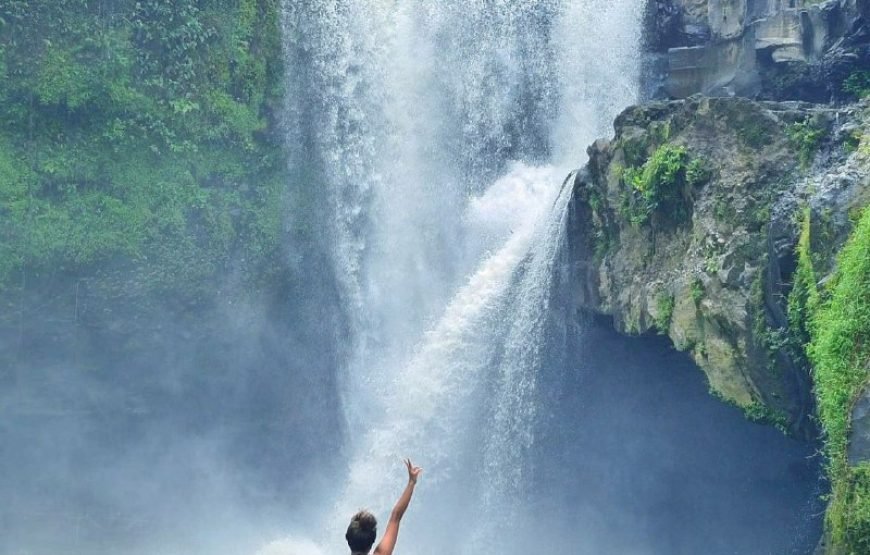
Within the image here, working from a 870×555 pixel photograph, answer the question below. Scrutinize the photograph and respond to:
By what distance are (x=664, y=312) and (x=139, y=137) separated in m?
11.3

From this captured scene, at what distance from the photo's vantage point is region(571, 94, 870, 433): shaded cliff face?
11828 millimetres

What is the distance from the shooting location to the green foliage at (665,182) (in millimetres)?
13641

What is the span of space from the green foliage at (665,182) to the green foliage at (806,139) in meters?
1.31

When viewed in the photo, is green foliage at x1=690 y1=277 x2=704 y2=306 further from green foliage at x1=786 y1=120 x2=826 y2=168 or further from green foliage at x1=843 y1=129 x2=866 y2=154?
green foliage at x1=843 y1=129 x2=866 y2=154

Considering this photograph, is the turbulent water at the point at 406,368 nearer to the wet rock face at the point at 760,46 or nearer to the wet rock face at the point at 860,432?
the wet rock face at the point at 760,46

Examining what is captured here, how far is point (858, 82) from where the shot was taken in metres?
14.6

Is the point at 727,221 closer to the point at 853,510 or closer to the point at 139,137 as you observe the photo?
the point at 853,510

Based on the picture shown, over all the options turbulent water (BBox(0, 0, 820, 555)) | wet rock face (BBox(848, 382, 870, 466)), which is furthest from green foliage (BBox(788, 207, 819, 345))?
turbulent water (BBox(0, 0, 820, 555))

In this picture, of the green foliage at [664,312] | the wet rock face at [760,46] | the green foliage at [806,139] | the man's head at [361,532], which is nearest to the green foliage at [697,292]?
the green foliage at [664,312]

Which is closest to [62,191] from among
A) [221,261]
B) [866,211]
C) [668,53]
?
[221,261]

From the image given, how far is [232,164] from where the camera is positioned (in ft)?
67.7

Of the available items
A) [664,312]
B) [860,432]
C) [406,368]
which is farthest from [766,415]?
[406,368]

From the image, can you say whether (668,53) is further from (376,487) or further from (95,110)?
(95,110)

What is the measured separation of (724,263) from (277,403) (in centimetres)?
1114
